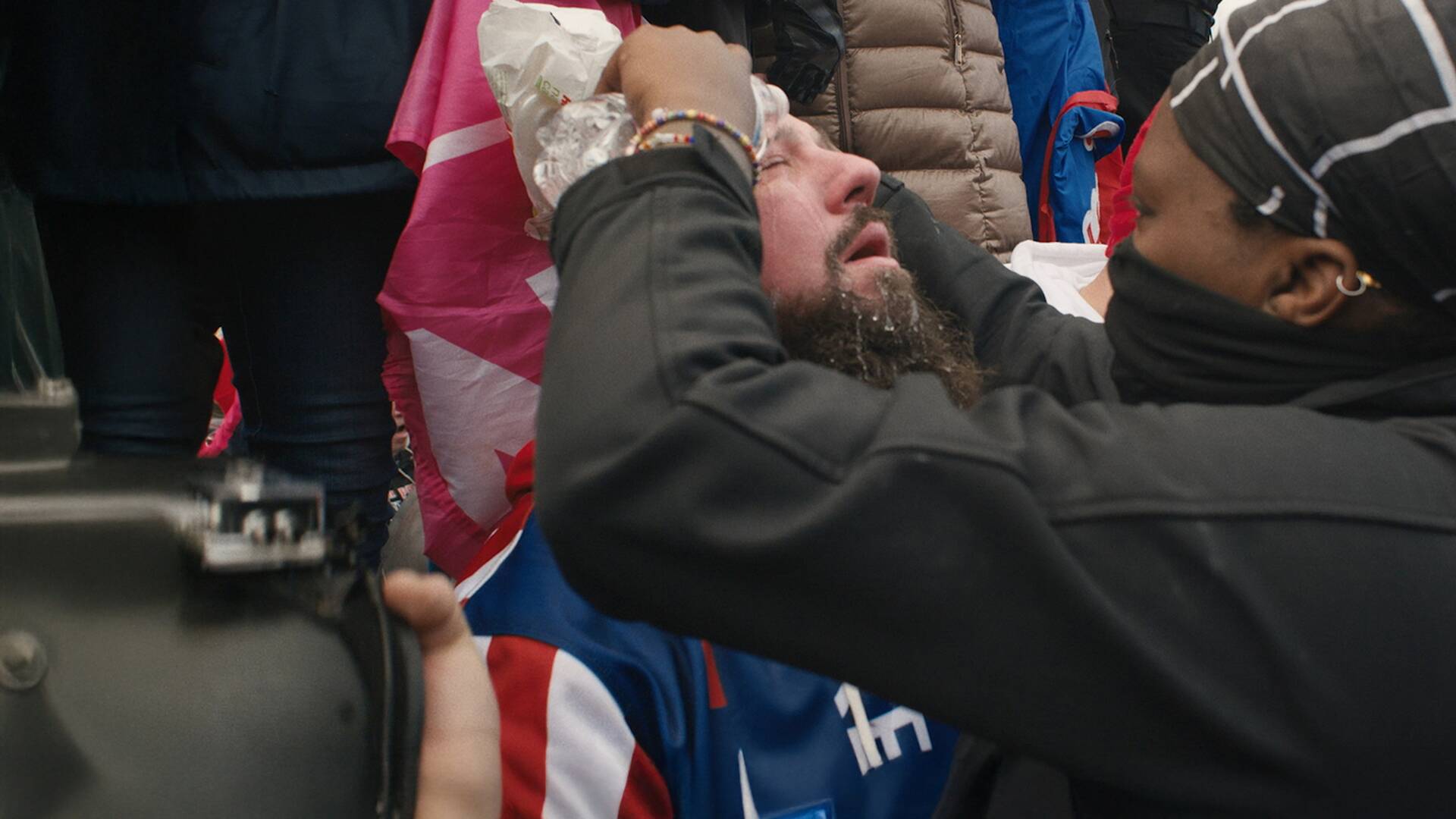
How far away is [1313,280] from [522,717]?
0.73 metres

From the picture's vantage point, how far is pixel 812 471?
1.89ft

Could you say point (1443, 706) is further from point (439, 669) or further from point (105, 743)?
point (105, 743)

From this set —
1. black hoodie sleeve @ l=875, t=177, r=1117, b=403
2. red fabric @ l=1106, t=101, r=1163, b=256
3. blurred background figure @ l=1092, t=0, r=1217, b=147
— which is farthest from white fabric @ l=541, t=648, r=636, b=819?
blurred background figure @ l=1092, t=0, r=1217, b=147

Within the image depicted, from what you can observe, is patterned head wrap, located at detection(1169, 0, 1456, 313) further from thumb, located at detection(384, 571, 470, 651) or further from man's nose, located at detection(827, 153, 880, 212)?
thumb, located at detection(384, 571, 470, 651)

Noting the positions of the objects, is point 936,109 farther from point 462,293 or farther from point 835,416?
point 835,416

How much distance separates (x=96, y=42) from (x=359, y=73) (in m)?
0.25

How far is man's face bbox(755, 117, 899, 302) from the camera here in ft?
3.75

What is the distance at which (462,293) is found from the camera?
49.4 inches

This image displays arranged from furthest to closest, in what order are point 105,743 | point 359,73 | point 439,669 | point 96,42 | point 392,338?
point 392,338
point 359,73
point 96,42
point 439,669
point 105,743

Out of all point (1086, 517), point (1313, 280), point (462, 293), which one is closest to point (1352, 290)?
point (1313, 280)

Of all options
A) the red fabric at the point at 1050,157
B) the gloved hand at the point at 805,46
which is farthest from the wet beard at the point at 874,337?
the red fabric at the point at 1050,157

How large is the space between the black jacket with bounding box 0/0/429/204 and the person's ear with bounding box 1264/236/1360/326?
0.92m

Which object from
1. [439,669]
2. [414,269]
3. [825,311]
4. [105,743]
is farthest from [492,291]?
[105,743]

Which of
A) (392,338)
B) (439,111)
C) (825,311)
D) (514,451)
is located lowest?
(514,451)
